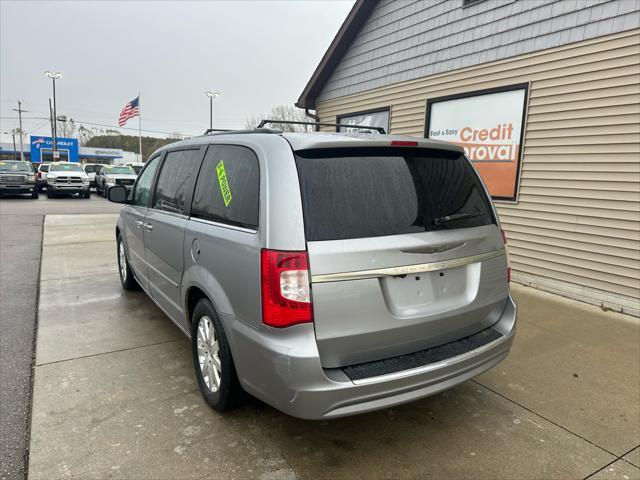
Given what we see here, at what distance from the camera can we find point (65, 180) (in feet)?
65.0

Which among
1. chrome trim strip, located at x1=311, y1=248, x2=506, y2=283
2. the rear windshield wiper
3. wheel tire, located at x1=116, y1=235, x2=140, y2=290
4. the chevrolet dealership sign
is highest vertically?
the chevrolet dealership sign

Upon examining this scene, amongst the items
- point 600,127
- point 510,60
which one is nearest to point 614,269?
point 600,127

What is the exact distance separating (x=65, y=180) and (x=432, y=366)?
70.6ft

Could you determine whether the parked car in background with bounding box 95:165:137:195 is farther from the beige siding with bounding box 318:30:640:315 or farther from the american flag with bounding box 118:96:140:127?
the beige siding with bounding box 318:30:640:315

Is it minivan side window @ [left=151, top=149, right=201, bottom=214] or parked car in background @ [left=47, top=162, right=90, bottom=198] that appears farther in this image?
parked car in background @ [left=47, top=162, right=90, bottom=198]

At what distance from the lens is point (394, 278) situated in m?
2.17

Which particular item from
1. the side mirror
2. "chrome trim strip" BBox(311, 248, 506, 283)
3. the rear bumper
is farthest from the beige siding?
the side mirror

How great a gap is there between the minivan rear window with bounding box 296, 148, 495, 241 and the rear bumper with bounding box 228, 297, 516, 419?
521 mm

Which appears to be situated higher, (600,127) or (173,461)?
(600,127)

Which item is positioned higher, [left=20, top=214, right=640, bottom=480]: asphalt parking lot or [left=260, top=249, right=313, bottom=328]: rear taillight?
[left=260, top=249, right=313, bottom=328]: rear taillight

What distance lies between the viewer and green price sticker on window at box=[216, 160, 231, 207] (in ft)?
8.53

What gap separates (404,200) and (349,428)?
55.9 inches

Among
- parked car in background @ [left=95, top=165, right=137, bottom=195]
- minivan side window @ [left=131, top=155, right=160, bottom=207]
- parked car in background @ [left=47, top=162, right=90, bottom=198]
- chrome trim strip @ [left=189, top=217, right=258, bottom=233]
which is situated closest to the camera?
chrome trim strip @ [left=189, top=217, right=258, bottom=233]

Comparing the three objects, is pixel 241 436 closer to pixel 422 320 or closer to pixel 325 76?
pixel 422 320
